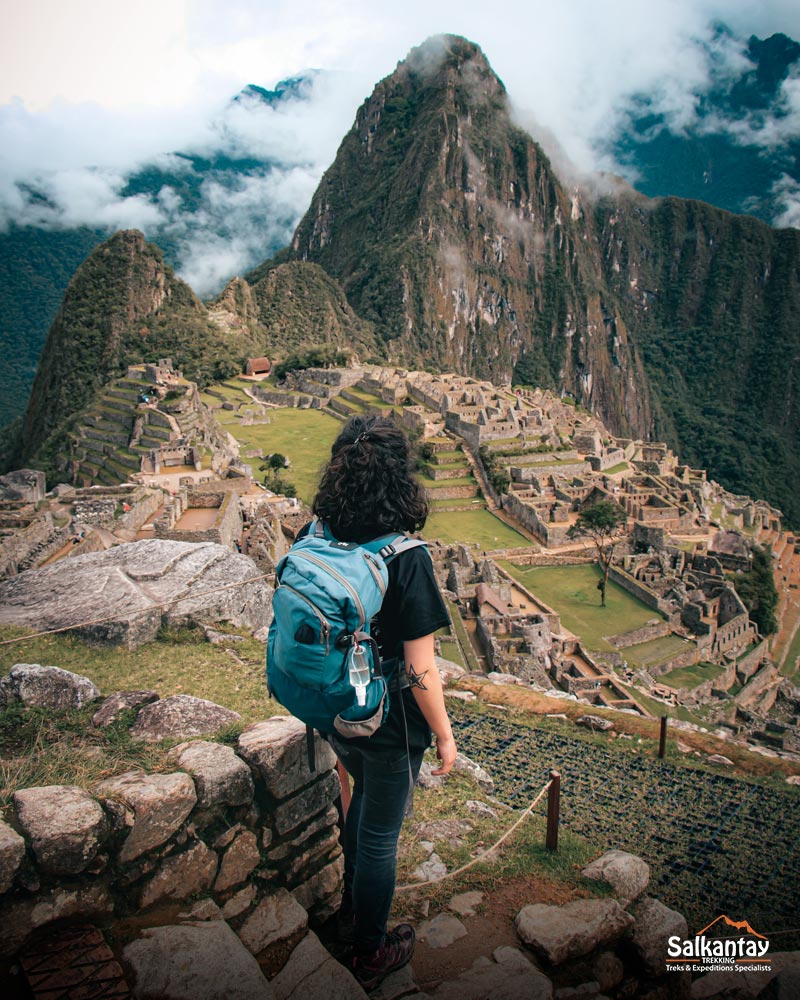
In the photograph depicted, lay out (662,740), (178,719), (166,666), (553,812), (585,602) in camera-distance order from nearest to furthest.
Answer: (178,719), (553,812), (166,666), (662,740), (585,602)

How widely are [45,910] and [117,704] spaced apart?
1508 millimetres

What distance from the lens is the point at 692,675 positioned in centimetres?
2114

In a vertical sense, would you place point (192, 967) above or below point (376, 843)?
below

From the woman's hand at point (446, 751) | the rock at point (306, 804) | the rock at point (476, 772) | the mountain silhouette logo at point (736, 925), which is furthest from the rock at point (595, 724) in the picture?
the woman's hand at point (446, 751)

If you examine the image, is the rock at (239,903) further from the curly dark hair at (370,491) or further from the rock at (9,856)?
the curly dark hair at (370,491)

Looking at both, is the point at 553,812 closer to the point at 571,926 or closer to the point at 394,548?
the point at 571,926

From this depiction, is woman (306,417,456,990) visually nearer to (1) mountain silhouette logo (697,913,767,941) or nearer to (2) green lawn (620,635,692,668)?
(1) mountain silhouette logo (697,913,767,941)

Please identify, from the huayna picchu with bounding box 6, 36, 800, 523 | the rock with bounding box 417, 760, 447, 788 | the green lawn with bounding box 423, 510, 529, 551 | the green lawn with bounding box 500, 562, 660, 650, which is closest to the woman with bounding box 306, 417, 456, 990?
the rock with bounding box 417, 760, 447, 788

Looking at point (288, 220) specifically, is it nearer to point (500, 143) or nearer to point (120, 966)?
point (500, 143)

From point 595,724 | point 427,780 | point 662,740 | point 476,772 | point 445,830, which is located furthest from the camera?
point 595,724

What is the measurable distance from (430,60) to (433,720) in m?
152

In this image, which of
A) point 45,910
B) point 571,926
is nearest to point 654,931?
point 571,926

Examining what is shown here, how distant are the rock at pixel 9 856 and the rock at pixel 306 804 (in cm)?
120

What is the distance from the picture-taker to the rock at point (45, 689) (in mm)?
4234
